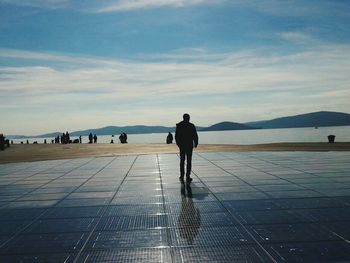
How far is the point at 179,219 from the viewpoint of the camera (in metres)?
7.25

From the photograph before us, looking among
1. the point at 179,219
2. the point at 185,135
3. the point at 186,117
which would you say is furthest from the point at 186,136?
the point at 179,219

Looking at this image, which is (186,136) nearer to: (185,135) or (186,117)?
(185,135)

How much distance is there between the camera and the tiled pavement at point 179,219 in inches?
211

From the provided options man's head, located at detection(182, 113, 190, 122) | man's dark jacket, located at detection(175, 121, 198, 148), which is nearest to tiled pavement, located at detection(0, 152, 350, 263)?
man's dark jacket, located at detection(175, 121, 198, 148)

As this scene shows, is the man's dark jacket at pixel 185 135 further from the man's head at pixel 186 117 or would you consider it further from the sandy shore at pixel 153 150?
the sandy shore at pixel 153 150

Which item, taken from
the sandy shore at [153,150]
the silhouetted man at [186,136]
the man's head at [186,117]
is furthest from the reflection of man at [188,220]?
the sandy shore at [153,150]

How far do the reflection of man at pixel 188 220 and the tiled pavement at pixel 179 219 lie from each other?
0.06 feet

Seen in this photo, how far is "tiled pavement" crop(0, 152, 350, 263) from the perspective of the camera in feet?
17.6

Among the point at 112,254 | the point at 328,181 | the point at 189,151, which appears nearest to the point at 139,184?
the point at 189,151

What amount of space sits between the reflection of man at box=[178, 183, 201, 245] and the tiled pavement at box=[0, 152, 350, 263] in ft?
0.06

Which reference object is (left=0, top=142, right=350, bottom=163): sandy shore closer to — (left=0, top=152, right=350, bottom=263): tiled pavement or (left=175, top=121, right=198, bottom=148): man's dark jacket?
(left=0, top=152, right=350, bottom=263): tiled pavement

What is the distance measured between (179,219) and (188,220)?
0.60 ft

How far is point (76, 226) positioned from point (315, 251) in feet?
13.1

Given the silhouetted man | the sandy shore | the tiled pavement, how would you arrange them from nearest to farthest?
the tiled pavement, the silhouetted man, the sandy shore
